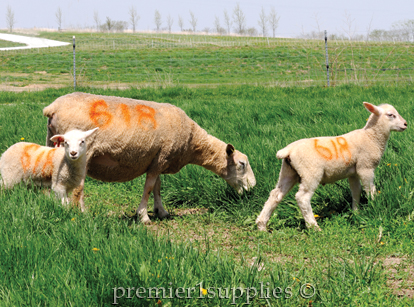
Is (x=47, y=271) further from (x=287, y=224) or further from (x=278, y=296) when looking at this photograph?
(x=287, y=224)

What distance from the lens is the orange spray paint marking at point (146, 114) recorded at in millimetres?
4841

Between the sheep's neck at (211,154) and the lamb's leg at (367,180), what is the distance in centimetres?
168

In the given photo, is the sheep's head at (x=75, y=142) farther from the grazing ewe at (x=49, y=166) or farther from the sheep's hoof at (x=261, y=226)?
the sheep's hoof at (x=261, y=226)

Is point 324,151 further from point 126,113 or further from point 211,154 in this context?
point 126,113

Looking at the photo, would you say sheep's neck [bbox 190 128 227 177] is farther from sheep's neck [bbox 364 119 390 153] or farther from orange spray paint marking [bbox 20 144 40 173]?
orange spray paint marking [bbox 20 144 40 173]

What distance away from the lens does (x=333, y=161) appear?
4215mm

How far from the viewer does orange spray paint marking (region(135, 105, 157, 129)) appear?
15.9 ft

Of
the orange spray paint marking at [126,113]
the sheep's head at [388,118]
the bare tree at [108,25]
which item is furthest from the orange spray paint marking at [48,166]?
the bare tree at [108,25]

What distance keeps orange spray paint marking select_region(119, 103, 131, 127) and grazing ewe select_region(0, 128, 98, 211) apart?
52cm

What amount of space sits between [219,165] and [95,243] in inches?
100

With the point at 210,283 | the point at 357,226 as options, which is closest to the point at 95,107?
the point at 210,283

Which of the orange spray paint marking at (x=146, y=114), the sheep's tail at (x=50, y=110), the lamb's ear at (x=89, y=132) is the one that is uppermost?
the sheep's tail at (x=50, y=110)

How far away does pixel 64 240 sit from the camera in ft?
10.8

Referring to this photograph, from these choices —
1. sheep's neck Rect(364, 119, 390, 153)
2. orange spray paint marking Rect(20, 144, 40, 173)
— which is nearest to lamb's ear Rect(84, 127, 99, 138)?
orange spray paint marking Rect(20, 144, 40, 173)
